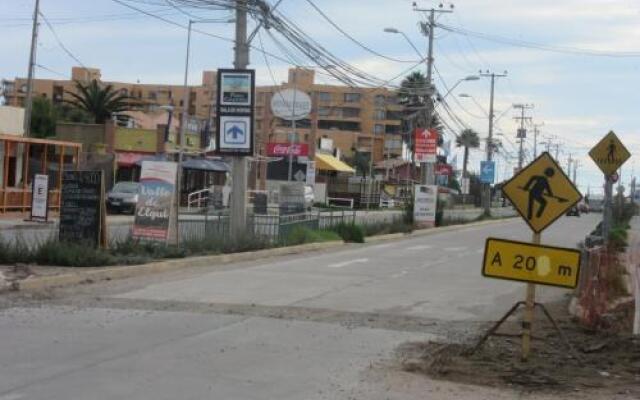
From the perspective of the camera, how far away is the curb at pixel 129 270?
13.7 meters

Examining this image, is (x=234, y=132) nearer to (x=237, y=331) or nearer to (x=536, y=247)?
(x=237, y=331)

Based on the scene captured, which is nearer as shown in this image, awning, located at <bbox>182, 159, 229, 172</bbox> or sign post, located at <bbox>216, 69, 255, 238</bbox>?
sign post, located at <bbox>216, 69, 255, 238</bbox>

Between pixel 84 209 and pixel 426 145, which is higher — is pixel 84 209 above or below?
below

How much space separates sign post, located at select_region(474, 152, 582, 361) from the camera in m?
8.82

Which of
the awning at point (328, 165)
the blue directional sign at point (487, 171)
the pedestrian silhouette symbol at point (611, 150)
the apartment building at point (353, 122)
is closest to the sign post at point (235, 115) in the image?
the pedestrian silhouette symbol at point (611, 150)

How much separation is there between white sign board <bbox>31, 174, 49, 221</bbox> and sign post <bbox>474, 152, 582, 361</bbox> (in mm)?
22544

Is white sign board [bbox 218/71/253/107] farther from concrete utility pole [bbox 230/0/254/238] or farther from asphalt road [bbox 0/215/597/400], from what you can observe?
asphalt road [bbox 0/215/597/400]

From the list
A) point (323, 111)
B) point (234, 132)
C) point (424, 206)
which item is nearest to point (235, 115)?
point (234, 132)

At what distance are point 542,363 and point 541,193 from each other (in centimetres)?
185

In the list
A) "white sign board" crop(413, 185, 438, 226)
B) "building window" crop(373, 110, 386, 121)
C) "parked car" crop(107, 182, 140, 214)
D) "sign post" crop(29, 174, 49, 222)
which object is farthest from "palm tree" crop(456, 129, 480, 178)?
"sign post" crop(29, 174, 49, 222)

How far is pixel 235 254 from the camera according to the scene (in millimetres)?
20578

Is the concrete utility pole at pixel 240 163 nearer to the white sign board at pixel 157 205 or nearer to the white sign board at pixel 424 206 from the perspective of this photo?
the white sign board at pixel 157 205

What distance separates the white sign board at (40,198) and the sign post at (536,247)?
74.0 feet

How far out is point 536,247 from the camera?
8.88 meters
